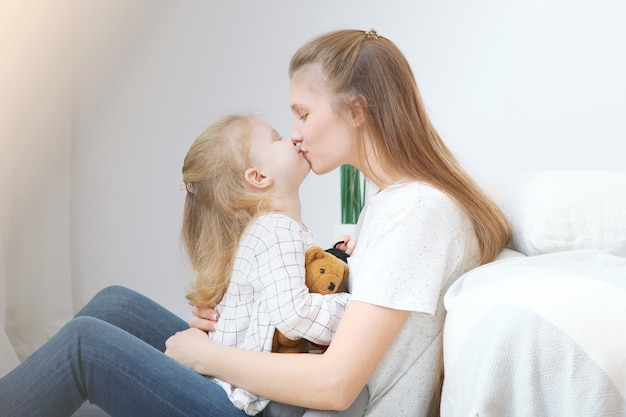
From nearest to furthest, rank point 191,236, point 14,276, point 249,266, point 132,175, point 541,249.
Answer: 1. point 541,249
2. point 249,266
3. point 191,236
4. point 14,276
5. point 132,175

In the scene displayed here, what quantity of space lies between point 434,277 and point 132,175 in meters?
2.19

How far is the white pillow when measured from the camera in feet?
3.97

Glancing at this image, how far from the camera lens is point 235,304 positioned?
141 cm

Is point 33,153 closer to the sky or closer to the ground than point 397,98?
closer to the ground

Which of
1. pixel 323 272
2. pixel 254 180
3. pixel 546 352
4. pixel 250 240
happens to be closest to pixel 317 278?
pixel 323 272

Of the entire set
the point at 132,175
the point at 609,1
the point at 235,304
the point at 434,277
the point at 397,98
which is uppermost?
the point at 609,1

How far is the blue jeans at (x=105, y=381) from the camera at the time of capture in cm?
125

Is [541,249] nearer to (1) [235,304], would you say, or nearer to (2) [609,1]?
(1) [235,304]

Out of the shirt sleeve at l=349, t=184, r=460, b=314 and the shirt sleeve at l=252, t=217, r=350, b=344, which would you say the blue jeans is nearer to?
the shirt sleeve at l=252, t=217, r=350, b=344

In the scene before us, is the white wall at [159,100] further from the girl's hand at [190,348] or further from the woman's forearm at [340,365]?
the woman's forearm at [340,365]

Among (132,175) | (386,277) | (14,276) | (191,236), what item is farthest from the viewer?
(132,175)

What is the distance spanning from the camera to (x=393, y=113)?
132cm

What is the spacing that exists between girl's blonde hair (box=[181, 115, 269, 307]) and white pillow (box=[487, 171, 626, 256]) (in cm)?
49

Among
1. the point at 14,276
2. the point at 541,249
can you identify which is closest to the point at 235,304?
the point at 541,249
